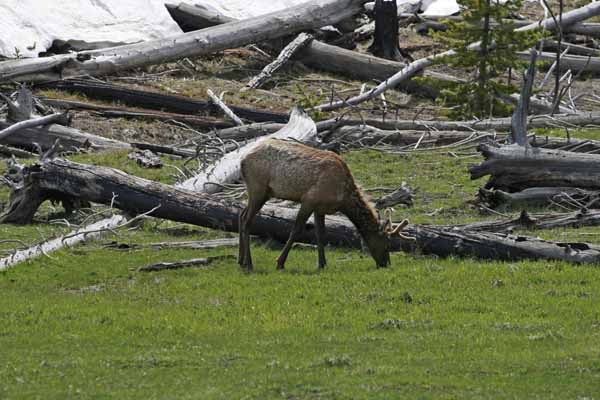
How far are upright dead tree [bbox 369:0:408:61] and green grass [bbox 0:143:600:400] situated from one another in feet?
59.3

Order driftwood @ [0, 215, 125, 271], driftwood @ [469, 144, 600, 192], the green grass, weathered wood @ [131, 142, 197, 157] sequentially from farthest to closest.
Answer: weathered wood @ [131, 142, 197, 157] < driftwood @ [469, 144, 600, 192] < driftwood @ [0, 215, 125, 271] < the green grass

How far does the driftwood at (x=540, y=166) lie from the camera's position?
1988 cm

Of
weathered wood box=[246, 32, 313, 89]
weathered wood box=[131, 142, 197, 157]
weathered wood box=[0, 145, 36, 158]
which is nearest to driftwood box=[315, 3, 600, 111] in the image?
weathered wood box=[246, 32, 313, 89]

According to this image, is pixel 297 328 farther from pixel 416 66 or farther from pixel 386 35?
pixel 386 35

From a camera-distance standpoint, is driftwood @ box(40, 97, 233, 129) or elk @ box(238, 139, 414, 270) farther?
driftwood @ box(40, 97, 233, 129)

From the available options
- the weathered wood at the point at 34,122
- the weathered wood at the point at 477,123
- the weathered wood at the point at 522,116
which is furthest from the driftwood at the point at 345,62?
the weathered wood at the point at 522,116

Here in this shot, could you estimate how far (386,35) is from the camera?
35.5 meters

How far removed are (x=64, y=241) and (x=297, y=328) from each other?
18.6 feet

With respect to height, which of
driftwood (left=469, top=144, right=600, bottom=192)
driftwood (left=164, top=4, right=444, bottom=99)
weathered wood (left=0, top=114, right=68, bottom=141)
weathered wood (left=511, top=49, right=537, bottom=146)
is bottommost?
driftwood (left=164, top=4, right=444, bottom=99)

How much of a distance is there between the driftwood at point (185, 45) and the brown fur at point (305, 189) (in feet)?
45.3

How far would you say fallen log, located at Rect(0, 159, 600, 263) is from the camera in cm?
1658

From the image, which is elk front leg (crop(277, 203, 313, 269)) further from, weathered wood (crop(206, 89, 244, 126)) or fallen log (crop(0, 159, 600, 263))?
weathered wood (crop(206, 89, 244, 126))

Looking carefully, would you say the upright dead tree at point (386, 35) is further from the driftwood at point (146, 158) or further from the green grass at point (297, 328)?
the green grass at point (297, 328)

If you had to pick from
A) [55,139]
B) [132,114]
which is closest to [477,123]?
[132,114]
